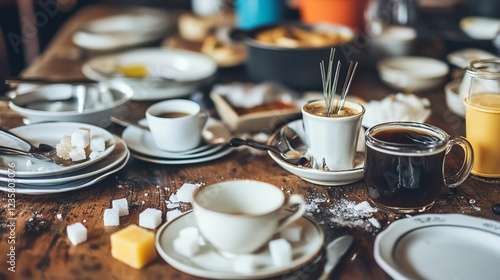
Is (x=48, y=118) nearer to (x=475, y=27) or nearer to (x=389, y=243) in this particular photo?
(x=389, y=243)

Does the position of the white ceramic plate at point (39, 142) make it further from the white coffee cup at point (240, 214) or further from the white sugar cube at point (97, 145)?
the white coffee cup at point (240, 214)

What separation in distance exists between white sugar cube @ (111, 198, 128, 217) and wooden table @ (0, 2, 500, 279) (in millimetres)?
15

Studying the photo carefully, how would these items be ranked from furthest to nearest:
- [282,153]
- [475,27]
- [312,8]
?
[312,8] < [475,27] < [282,153]

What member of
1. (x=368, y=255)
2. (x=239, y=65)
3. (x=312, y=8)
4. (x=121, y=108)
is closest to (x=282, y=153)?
(x=368, y=255)

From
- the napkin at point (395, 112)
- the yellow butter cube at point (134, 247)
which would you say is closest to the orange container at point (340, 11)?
the napkin at point (395, 112)

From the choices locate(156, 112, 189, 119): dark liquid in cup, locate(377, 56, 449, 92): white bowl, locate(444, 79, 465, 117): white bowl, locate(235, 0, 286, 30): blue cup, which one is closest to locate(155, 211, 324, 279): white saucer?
locate(156, 112, 189, 119): dark liquid in cup

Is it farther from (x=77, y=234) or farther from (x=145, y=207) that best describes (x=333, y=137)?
(x=77, y=234)

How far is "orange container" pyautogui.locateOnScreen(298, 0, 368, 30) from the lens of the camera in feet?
6.54

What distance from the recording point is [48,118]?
138 cm

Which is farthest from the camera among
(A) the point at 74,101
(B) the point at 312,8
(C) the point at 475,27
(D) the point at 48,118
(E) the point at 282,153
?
(B) the point at 312,8

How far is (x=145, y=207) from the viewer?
3.62 feet

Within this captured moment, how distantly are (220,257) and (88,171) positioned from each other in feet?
1.29

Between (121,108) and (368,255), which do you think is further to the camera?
(121,108)

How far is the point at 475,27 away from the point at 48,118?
1.36 m
